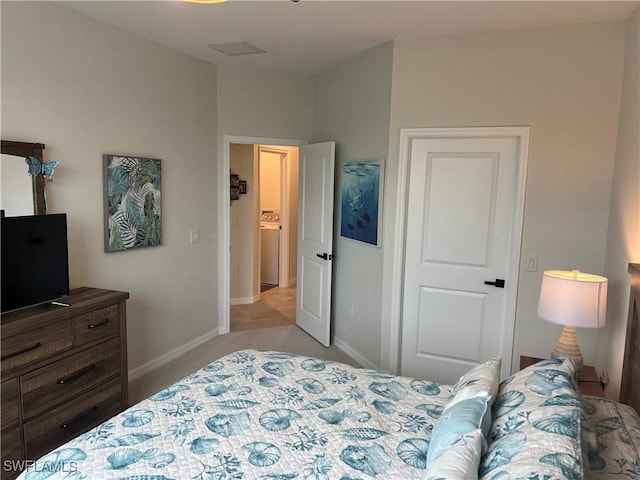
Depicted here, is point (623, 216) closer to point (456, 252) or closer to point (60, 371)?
point (456, 252)

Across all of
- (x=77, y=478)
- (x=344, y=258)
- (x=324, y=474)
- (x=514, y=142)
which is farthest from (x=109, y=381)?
(x=514, y=142)

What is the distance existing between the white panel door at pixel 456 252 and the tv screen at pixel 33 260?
2.38 metres

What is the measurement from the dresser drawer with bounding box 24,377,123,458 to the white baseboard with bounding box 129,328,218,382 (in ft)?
2.45

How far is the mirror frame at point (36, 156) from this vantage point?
2576 millimetres

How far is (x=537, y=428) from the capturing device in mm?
1350

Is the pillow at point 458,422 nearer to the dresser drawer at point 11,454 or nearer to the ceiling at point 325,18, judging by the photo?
the dresser drawer at point 11,454

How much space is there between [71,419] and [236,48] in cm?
289

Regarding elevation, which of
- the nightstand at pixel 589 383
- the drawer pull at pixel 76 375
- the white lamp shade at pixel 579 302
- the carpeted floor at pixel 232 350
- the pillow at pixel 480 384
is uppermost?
the white lamp shade at pixel 579 302

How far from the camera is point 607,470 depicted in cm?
144

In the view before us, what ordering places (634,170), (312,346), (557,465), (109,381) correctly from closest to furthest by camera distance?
(557,465) < (634,170) < (109,381) < (312,346)

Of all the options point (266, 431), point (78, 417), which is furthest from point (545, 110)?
point (78, 417)

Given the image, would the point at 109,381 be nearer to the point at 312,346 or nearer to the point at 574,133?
the point at 312,346

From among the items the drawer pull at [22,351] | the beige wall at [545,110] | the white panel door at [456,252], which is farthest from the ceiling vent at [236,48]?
the drawer pull at [22,351]

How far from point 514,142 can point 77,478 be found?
3.10 meters
